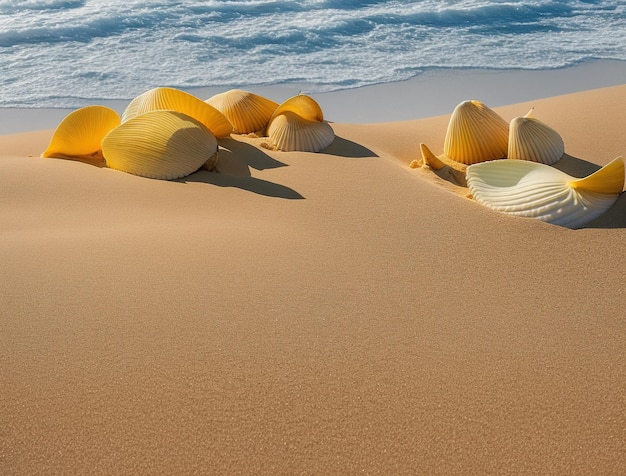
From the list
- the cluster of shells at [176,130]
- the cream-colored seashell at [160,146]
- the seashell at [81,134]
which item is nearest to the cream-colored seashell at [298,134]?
the cluster of shells at [176,130]

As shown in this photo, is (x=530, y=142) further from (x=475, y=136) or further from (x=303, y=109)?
(x=303, y=109)

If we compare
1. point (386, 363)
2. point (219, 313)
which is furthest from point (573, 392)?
point (219, 313)

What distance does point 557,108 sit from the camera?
350 centimetres

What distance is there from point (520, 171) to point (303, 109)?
1209 millimetres

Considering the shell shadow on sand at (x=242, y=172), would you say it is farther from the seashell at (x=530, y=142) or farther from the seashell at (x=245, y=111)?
the seashell at (x=530, y=142)

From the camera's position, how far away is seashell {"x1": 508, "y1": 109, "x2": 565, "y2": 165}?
272 cm

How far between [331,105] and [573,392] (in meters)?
4.30

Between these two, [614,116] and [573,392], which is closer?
[573,392]

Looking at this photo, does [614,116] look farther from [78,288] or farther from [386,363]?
[78,288]

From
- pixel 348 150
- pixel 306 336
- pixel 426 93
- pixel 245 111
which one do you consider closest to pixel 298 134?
pixel 348 150

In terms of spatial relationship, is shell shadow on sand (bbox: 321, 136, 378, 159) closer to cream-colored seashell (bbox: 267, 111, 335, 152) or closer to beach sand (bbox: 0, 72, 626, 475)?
cream-colored seashell (bbox: 267, 111, 335, 152)

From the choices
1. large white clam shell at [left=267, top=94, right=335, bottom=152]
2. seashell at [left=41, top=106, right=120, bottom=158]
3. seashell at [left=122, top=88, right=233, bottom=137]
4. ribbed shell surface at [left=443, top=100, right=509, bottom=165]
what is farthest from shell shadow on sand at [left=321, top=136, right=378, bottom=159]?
seashell at [left=41, top=106, right=120, bottom=158]

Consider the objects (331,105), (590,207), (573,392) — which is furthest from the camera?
(331,105)

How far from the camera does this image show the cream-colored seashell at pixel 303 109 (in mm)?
3246
